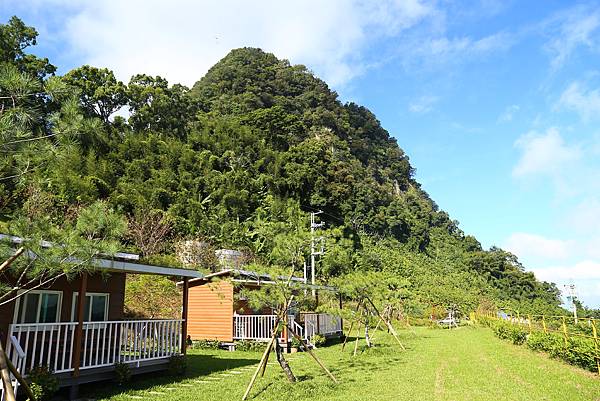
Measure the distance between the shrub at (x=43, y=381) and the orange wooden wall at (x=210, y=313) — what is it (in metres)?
9.04

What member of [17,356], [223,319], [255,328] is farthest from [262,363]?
[223,319]

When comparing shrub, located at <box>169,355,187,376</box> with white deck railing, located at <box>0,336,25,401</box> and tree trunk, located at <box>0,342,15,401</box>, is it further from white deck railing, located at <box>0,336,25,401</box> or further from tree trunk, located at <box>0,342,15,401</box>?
tree trunk, located at <box>0,342,15,401</box>

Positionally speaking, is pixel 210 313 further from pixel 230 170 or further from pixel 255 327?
pixel 230 170

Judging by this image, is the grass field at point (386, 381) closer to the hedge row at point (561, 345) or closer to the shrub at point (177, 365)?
the shrub at point (177, 365)

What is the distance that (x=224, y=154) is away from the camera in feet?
132

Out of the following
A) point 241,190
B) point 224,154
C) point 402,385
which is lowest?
point 402,385

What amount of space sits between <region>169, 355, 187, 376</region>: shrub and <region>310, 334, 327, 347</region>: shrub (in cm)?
835

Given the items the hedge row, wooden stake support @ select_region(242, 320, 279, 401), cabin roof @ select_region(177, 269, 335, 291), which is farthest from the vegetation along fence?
wooden stake support @ select_region(242, 320, 279, 401)

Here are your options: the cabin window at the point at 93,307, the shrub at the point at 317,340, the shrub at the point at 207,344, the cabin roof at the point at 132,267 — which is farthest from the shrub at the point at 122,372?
the shrub at the point at 317,340

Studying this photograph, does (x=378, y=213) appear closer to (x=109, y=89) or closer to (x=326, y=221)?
(x=326, y=221)

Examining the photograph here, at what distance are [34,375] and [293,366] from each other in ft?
23.9

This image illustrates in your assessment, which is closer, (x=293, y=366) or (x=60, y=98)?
(x=60, y=98)

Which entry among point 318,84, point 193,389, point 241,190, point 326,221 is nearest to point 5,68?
point 193,389

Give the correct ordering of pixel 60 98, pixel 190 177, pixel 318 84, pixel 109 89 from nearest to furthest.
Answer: pixel 60 98 < pixel 190 177 < pixel 109 89 < pixel 318 84
